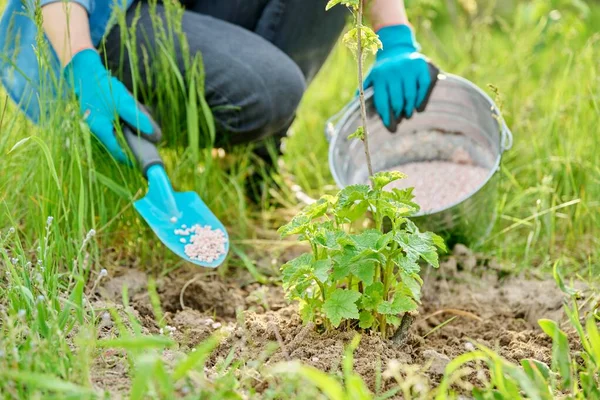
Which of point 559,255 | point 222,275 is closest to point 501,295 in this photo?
point 559,255

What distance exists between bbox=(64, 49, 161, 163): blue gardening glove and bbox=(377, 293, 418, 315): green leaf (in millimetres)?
799

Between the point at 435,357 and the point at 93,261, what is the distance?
0.86 meters

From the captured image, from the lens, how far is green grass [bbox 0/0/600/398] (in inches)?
47.1

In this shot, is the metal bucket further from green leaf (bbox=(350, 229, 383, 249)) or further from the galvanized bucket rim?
green leaf (bbox=(350, 229, 383, 249))

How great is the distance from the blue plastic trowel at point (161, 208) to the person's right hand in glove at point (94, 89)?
0.12 feet

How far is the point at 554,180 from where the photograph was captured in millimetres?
2326

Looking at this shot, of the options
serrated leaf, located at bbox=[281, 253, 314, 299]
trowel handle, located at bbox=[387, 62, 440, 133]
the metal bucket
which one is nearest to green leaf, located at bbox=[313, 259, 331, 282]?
serrated leaf, located at bbox=[281, 253, 314, 299]

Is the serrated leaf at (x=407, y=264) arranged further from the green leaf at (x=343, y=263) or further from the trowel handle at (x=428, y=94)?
Result: the trowel handle at (x=428, y=94)

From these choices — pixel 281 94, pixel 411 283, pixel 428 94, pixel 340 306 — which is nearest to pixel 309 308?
pixel 340 306

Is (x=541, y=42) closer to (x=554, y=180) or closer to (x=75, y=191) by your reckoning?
(x=554, y=180)

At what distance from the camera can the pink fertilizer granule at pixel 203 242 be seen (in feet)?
5.98

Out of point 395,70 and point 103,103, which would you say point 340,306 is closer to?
point 103,103

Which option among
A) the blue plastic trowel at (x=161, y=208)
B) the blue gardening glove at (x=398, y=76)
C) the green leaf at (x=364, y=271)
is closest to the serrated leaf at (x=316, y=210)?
the green leaf at (x=364, y=271)

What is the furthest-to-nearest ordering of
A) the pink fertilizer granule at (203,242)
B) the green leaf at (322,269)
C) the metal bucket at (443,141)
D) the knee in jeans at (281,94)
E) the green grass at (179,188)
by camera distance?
1. the knee in jeans at (281,94)
2. the metal bucket at (443,141)
3. the pink fertilizer granule at (203,242)
4. the green leaf at (322,269)
5. the green grass at (179,188)
